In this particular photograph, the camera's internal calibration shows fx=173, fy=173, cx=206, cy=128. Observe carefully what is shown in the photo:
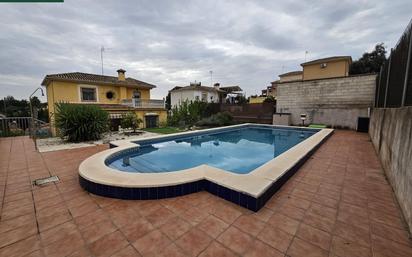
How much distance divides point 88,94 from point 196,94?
56.2ft

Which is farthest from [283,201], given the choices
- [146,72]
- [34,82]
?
[34,82]

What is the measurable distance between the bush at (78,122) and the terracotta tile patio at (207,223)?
17.9ft

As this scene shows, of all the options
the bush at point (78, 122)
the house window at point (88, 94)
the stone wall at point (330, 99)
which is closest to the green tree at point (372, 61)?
the stone wall at point (330, 99)

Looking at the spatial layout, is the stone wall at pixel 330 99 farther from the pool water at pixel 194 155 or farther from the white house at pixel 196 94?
the white house at pixel 196 94

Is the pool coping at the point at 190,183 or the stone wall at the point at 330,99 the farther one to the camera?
the stone wall at the point at 330,99

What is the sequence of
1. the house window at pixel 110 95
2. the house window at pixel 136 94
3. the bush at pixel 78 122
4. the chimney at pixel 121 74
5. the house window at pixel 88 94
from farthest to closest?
the house window at pixel 136 94 → the chimney at pixel 121 74 → the house window at pixel 110 95 → the house window at pixel 88 94 → the bush at pixel 78 122

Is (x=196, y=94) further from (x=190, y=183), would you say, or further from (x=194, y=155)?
(x=190, y=183)

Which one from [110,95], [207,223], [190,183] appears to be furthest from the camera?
[110,95]

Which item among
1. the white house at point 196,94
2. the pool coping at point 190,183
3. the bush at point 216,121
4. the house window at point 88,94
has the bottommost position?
the pool coping at point 190,183

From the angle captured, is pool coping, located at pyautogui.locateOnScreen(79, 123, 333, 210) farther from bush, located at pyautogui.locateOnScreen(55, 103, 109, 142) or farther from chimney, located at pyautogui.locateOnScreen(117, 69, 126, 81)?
chimney, located at pyautogui.locateOnScreen(117, 69, 126, 81)

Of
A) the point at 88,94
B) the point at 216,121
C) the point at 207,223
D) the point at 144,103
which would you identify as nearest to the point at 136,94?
the point at 144,103

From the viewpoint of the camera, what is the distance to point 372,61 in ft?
78.4

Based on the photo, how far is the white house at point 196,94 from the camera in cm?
2939

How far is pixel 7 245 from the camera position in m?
2.12
